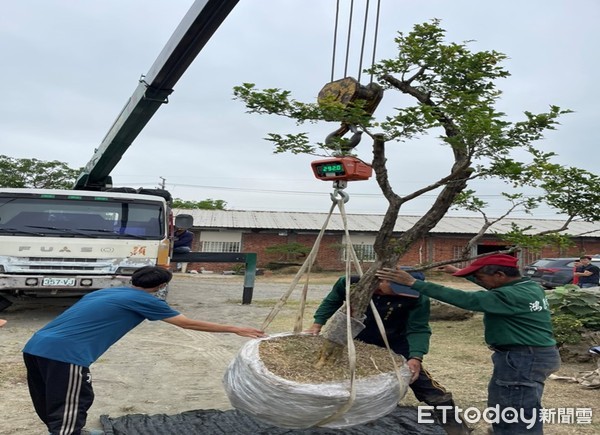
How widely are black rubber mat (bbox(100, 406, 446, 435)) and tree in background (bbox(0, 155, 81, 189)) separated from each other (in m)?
23.4

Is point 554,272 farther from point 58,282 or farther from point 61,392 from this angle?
point 61,392

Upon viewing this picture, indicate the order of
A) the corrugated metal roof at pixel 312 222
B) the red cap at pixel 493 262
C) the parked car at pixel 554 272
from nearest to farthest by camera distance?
1. the red cap at pixel 493 262
2. the parked car at pixel 554 272
3. the corrugated metal roof at pixel 312 222

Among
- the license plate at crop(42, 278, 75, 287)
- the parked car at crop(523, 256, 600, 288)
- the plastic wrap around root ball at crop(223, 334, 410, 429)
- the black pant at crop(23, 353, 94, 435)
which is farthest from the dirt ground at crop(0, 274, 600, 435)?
the parked car at crop(523, 256, 600, 288)

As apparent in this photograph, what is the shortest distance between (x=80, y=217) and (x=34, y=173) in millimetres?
20592

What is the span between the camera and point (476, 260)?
318 centimetres

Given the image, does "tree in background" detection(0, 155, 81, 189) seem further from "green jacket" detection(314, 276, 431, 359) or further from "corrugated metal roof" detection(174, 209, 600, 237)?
"green jacket" detection(314, 276, 431, 359)

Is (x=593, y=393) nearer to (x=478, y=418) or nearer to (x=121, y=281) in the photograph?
(x=478, y=418)

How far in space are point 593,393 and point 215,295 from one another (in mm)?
9494

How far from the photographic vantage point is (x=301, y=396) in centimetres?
239

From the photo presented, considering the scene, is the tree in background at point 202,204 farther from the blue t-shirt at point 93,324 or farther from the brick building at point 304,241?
the blue t-shirt at point 93,324

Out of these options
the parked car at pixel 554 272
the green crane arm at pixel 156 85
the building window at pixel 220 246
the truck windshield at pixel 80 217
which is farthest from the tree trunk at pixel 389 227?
the building window at pixel 220 246

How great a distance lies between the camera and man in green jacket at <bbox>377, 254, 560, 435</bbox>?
9.25 feet

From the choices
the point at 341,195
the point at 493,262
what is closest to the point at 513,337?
the point at 493,262

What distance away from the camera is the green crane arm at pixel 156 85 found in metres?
5.96
